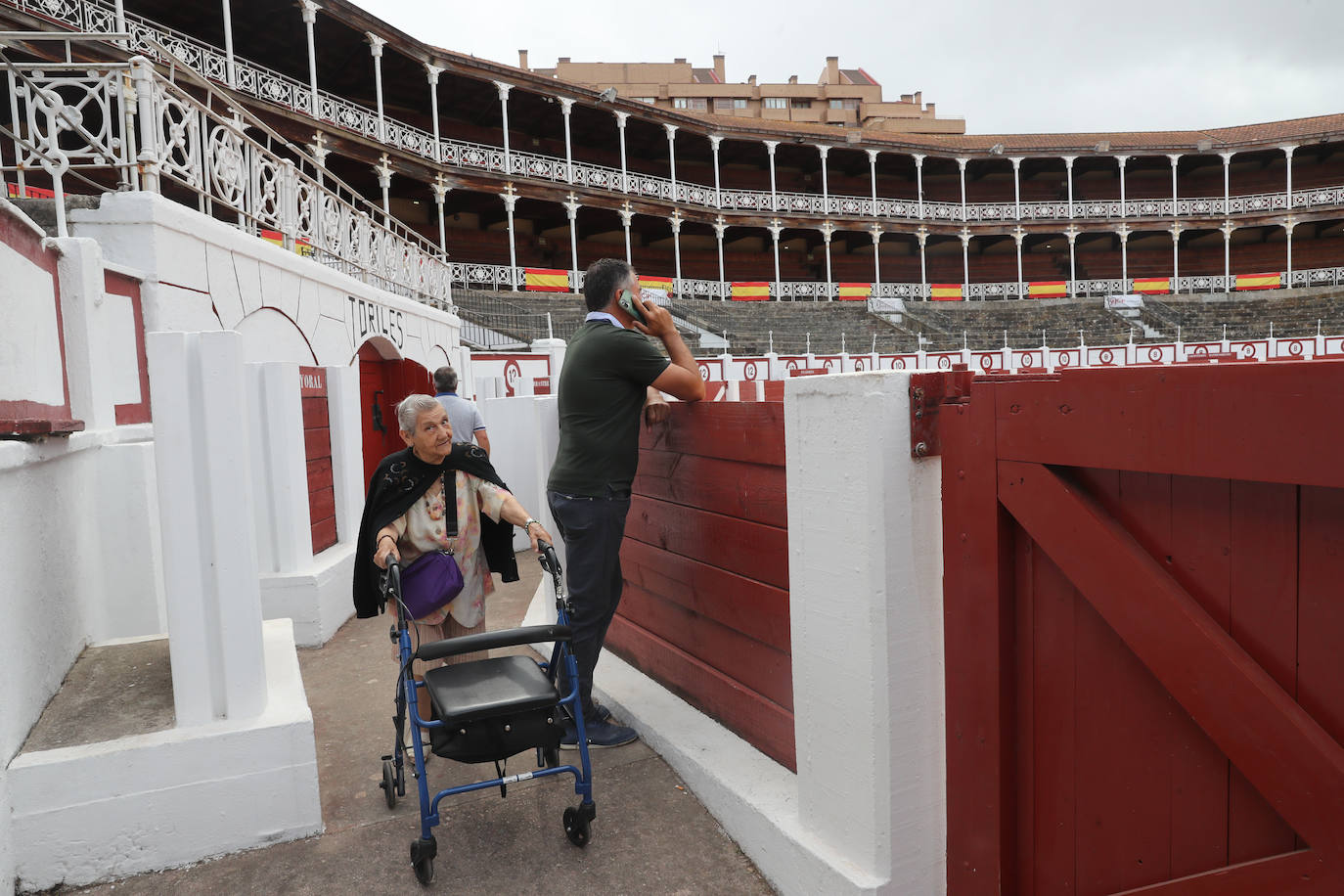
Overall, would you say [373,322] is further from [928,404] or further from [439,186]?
[439,186]

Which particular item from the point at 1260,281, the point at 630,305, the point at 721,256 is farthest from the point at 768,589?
the point at 1260,281

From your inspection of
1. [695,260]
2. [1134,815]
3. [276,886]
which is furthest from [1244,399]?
[695,260]

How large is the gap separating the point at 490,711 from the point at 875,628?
111cm

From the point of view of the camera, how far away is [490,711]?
229 centimetres

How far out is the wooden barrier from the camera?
7.85 ft

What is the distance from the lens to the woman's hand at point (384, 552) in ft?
8.64

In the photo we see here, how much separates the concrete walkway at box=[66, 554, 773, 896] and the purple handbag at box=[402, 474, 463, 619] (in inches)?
24.2

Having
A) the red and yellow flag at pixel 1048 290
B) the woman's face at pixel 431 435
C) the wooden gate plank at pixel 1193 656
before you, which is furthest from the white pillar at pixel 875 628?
the red and yellow flag at pixel 1048 290

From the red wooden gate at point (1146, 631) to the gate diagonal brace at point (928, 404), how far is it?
5 cm

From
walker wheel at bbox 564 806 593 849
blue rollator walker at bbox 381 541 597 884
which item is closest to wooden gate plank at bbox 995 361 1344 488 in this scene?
blue rollator walker at bbox 381 541 597 884

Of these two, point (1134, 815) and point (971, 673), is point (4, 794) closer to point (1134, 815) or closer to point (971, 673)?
point (971, 673)

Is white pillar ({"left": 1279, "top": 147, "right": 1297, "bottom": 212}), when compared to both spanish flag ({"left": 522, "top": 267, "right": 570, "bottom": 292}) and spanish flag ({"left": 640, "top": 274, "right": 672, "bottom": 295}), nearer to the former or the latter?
spanish flag ({"left": 640, "top": 274, "right": 672, "bottom": 295})

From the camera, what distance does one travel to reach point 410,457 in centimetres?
286

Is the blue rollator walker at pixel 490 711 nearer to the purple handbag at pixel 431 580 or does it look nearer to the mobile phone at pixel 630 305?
the purple handbag at pixel 431 580
